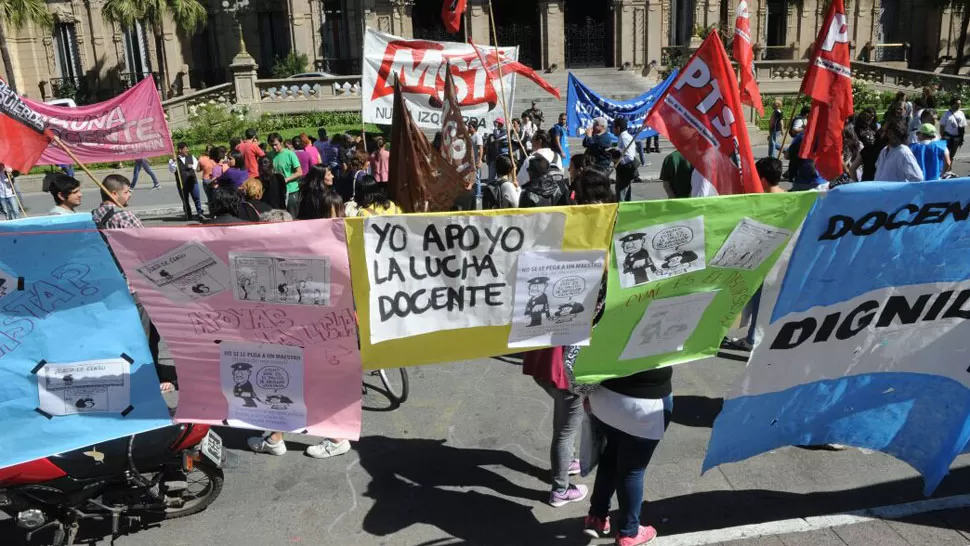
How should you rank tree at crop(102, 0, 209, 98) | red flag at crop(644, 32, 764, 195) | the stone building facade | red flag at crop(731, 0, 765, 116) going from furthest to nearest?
the stone building facade → tree at crop(102, 0, 209, 98) → red flag at crop(731, 0, 765, 116) → red flag at crop(644, 32, 764, 195)

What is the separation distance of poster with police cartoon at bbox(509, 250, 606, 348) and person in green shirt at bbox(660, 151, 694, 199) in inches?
192

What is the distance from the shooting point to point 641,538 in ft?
14.3

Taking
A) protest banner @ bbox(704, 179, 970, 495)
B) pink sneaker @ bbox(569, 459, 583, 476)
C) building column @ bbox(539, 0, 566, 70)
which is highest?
building column @ bbox(539, 0, 566, 70)

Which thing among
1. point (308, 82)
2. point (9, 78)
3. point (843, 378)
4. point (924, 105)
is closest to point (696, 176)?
point (843, 378)

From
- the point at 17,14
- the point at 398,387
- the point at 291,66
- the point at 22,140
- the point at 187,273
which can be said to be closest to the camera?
the point at 187,273

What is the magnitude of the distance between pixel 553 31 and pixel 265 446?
34.7 m

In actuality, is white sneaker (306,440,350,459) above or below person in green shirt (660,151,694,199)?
below

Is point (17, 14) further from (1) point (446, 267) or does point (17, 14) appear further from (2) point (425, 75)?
(1) point (446, 267)

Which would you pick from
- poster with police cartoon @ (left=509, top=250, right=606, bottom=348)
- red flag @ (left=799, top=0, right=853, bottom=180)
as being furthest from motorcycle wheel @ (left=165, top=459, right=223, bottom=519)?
red flag @ (left=799, top=0, right=853, bottom=180)

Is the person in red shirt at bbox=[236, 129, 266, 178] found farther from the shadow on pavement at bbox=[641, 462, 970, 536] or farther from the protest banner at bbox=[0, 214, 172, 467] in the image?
the shadow on pavement at bbox=[641, 462, 970, 536]

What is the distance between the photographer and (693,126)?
18.6 ft

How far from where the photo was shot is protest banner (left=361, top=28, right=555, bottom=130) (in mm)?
9461

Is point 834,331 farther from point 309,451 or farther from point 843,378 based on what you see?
point 309,451

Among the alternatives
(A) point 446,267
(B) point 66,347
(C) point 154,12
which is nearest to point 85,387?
(B) point 66,347
